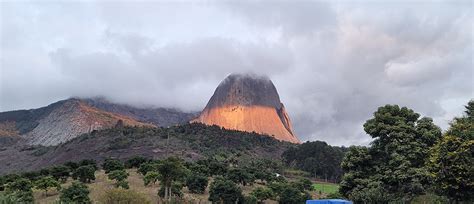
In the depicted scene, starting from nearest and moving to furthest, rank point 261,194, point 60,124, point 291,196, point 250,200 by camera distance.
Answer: point 250,200 → point 261,194 → point 291,196 → point 60,124

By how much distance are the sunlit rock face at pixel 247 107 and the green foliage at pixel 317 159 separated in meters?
62.6

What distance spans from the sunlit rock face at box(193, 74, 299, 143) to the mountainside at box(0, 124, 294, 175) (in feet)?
144

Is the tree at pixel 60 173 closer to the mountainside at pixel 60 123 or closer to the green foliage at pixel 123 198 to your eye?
the green foliage at pixel 123 198

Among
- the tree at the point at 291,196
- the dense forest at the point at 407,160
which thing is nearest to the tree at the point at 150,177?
the tree at the point at 291,196

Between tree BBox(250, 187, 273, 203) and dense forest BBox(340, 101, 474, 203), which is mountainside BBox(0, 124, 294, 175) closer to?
tree BBox(250, 187, 273, 203)

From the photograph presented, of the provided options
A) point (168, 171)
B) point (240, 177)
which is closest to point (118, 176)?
point (168, 171)

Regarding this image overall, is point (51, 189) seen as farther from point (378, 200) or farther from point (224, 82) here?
point (224, 82)

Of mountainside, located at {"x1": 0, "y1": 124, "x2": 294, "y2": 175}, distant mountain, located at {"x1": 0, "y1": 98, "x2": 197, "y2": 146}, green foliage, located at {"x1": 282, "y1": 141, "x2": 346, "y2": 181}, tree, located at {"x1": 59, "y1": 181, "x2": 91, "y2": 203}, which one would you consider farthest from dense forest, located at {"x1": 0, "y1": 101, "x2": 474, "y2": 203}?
distant mountain, located at {"x1": 0, "y1": 98, "x2": 197, "y2": 146}

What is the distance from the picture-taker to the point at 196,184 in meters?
46.1

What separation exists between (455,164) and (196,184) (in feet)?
90.5

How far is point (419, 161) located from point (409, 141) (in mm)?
1485

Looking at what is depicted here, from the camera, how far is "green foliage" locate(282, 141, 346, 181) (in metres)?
88.0

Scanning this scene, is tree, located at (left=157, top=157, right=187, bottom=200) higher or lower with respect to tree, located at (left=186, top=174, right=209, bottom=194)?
higher

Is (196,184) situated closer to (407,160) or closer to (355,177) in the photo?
(355,177)
